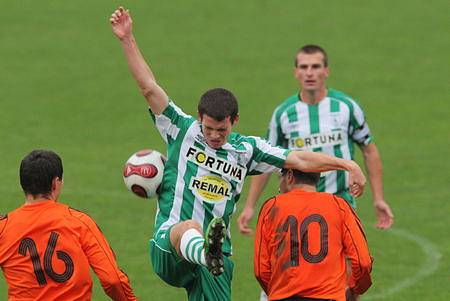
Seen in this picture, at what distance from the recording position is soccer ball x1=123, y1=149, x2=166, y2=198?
395 inches

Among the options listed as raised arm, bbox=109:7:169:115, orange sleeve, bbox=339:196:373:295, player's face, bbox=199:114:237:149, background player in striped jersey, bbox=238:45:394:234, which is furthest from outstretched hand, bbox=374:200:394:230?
raised arm, bbox=109:7:169:115

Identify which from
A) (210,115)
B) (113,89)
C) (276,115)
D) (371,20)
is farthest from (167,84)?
(210,115)

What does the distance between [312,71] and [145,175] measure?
122 inches

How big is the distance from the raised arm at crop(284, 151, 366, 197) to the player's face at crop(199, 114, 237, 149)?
549 millimetres

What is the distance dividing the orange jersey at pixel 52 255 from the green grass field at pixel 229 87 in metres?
4.83

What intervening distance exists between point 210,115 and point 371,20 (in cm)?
1939

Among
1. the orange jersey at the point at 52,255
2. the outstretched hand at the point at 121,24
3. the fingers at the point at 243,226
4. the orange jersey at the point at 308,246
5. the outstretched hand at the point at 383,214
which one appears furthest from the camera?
the outstretched hand at the point at 383,214

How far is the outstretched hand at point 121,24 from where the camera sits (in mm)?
9922

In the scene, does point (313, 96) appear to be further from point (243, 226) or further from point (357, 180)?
point (357, 180)

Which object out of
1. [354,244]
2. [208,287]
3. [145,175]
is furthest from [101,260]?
[354,244]

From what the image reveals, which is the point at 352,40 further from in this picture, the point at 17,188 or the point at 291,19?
the point at 17,188

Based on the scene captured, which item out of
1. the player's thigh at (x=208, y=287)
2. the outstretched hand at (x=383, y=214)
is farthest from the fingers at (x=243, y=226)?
the player's thigh at (x=208, y=287)

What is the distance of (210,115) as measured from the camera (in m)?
9.45

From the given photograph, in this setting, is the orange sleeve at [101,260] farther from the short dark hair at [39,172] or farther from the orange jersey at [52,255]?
the short dark hair at [39,172]
